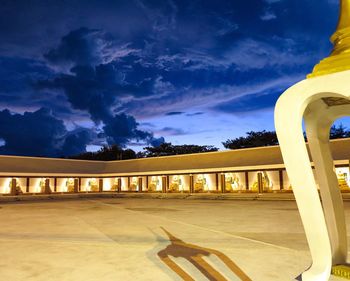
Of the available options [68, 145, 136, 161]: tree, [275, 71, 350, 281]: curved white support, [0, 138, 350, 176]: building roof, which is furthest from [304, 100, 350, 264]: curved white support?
[68, 145, 136, 161]: tree

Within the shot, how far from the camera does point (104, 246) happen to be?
23.0ft

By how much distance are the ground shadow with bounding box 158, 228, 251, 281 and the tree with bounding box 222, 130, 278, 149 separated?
4461cm

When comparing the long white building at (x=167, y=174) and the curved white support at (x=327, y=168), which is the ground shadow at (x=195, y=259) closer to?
the curved white support at (x=327, y=168)

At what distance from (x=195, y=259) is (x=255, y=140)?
46.7 m

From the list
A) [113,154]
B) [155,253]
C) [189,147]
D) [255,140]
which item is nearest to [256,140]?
[255,140]

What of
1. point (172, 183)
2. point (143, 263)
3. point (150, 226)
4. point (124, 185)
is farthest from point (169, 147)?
point (143, 263)

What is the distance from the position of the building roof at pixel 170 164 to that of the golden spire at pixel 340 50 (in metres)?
19.9

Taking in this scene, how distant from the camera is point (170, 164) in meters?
32.9

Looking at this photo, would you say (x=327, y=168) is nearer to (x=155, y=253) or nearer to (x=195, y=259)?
(x=195, y=259)

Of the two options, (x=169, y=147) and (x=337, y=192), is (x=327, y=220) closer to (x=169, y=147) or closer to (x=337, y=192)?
(x=337, y=192)

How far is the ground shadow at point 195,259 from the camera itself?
4.71m

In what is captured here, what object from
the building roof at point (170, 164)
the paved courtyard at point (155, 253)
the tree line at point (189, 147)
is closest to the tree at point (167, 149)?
the tree line at point (189, 147)

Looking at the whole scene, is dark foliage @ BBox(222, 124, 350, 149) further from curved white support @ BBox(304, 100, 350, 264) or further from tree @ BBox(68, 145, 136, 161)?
curved white support @ BBox(304, 100, 350, 264)

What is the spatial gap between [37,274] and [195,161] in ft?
87.6
